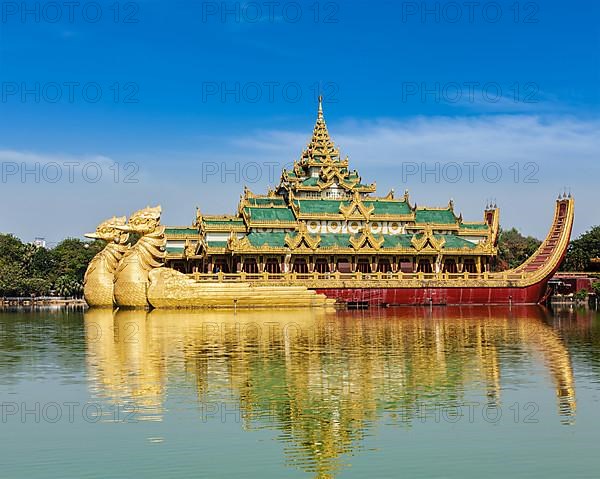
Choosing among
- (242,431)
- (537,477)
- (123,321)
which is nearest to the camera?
(537,477)

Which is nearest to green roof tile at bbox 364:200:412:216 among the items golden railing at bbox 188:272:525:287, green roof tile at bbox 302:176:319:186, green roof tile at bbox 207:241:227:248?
green roof tile at bbox 302:176:319:186

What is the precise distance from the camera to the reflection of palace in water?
1653 cm

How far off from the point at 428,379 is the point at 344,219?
1599 inches

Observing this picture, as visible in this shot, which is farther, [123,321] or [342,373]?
[123,321]

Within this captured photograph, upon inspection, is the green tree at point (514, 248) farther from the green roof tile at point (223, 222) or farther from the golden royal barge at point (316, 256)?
the green roof tile at point (223, 222)

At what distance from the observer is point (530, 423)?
16047mm

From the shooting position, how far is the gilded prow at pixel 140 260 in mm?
50625

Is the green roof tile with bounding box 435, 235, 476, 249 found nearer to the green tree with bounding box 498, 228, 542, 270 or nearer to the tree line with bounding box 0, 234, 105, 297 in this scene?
the green tree with bounding box 498, 228, 542, 270

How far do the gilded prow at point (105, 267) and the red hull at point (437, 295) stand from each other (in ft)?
41.4

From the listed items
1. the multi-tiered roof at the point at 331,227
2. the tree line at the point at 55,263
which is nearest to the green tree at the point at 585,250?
the tree line at the point at 55,263

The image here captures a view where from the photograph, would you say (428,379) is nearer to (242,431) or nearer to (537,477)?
(242,431)

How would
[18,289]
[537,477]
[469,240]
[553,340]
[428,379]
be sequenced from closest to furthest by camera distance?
[537,477] → [428,379] → [553,340] → [469,240] → [18,289]

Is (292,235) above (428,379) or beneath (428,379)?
above

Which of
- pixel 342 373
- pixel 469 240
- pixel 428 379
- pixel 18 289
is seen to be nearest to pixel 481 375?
pixel 428 379
